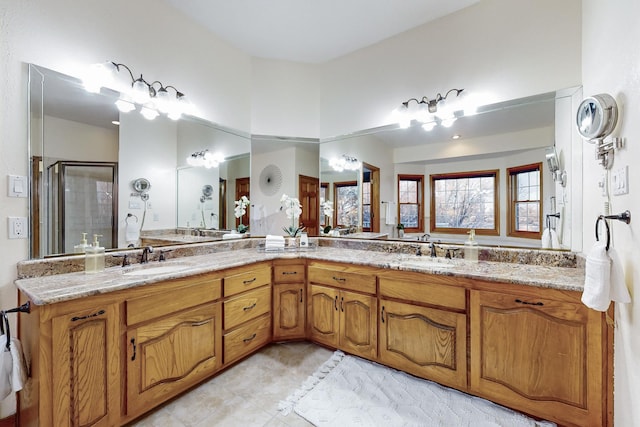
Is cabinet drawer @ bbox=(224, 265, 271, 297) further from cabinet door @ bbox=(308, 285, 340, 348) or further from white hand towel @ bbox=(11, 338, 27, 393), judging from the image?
white hand towel @ bbox=(11, 338, 27, 393)

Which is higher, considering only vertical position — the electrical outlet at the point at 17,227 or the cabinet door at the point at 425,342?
the electrical outlet at the point at 17,227

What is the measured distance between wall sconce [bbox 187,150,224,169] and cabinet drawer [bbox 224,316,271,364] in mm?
1429

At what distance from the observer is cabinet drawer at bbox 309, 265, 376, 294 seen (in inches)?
76.7

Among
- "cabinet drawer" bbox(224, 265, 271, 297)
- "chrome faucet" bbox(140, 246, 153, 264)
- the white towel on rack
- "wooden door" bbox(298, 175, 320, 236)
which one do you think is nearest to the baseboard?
"chrome faucet" bbox(140, 246, 153, 264)

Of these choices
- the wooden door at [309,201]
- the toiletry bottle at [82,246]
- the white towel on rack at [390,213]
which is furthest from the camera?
the wooden door at [309,201]

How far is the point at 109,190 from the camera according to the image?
5.99 feet

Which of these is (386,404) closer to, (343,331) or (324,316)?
(343,331)

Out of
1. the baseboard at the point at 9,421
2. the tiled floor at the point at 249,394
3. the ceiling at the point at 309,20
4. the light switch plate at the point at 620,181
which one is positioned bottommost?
the tiled floor at the point at 249,394

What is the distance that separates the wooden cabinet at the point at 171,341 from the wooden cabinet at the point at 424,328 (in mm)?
1153

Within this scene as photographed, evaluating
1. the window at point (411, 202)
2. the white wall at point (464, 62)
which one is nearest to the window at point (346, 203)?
the window at point (411, 202)

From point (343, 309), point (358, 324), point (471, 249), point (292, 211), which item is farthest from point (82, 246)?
point (471, 249)

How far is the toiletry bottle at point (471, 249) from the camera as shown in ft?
6.53

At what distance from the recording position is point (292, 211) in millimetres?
2838

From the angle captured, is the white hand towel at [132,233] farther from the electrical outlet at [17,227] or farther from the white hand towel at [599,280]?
the white hand towel at [599,280]
